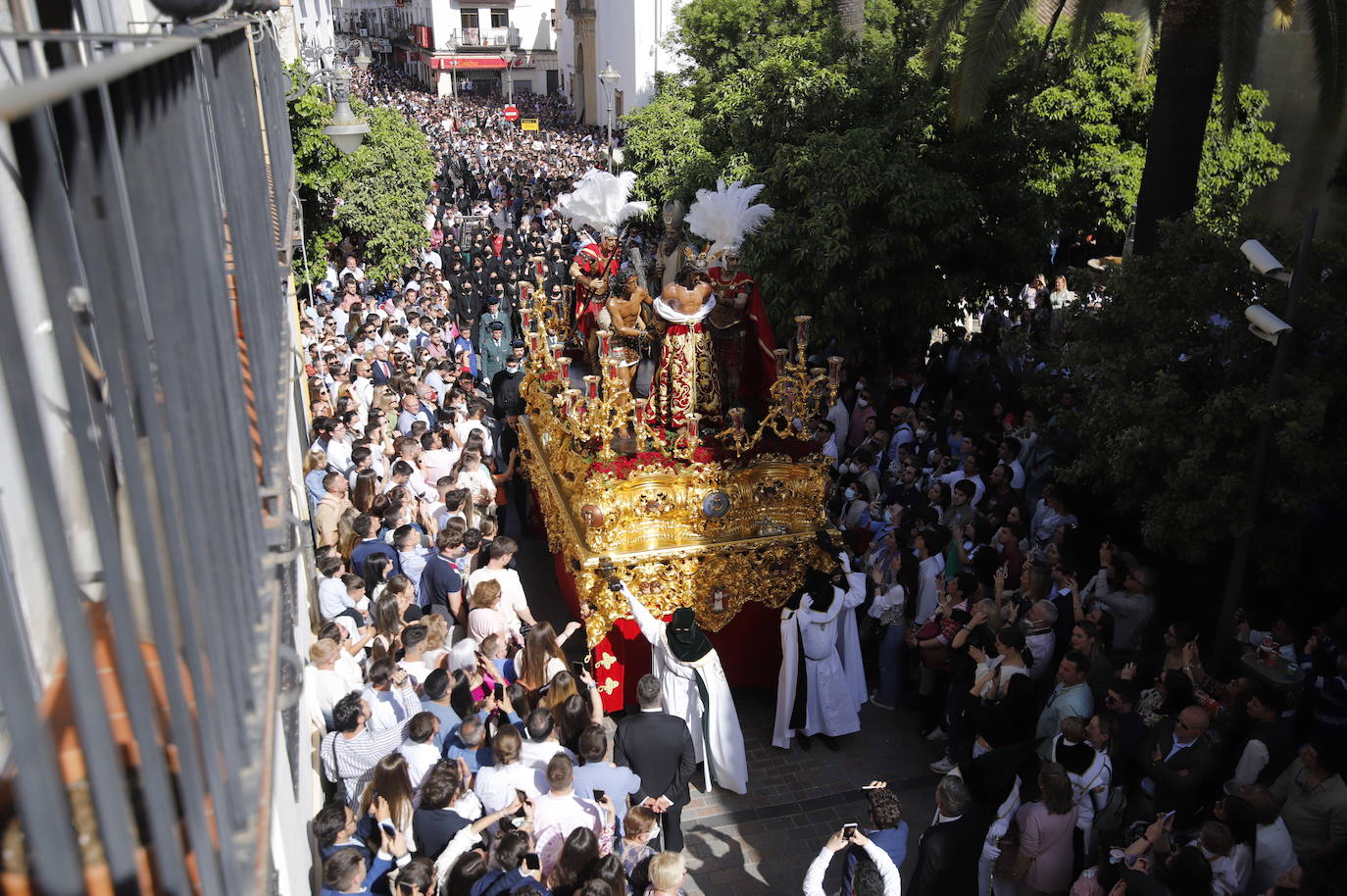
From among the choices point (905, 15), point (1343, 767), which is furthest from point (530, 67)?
point (1343, 767)

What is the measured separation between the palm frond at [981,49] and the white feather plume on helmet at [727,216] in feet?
9.48

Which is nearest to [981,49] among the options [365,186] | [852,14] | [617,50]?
[852,14]

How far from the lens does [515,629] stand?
753 cm

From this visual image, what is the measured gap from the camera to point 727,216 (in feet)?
30.1

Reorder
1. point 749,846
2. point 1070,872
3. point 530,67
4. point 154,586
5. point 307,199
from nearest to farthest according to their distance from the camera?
point 154,586, point 1070,872, point 749,846, point 307,199, point 530,67

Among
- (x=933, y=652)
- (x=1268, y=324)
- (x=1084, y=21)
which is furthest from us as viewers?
(x=1084, y=21)

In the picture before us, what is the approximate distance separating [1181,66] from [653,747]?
27.5 feet

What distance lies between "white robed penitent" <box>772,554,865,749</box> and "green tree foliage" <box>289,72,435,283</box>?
10096 mm

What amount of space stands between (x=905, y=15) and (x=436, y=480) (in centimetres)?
1206

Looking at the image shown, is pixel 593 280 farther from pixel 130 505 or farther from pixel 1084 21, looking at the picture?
pixel 130 505

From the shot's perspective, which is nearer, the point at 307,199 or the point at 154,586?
the point at 154,586

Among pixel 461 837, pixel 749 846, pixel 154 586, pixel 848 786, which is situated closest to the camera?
pixel 154 586

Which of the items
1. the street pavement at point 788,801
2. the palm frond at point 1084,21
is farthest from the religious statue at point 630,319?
the palm frond at point 1084,21

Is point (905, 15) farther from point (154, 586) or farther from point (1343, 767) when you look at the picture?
point (154, 586)
